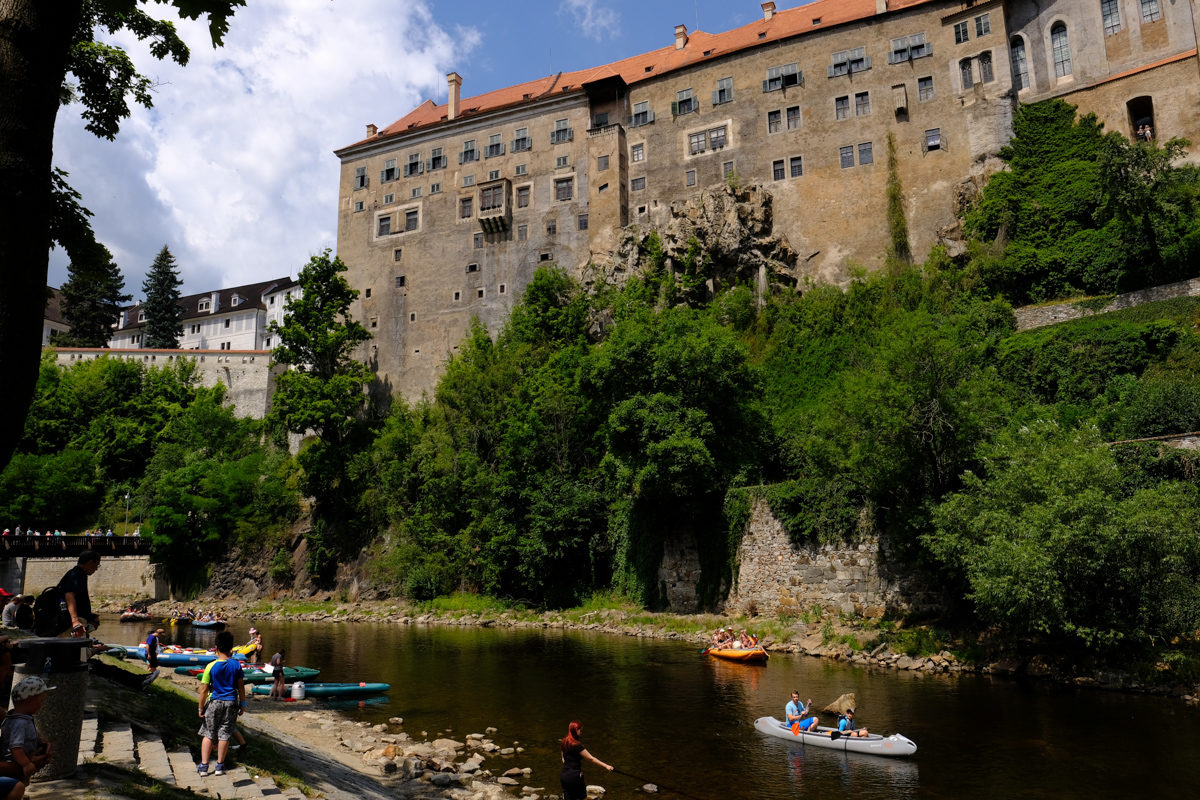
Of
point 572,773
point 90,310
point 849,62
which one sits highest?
point 849,62

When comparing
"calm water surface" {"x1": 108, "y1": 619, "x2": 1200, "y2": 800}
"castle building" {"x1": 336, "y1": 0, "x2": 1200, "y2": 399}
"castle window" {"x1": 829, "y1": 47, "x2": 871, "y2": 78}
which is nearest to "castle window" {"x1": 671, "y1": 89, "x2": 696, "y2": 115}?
"castle building" {"x1": 336, "y1": 0, "x2": 1200, "y2": 399}

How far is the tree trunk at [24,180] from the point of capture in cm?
422

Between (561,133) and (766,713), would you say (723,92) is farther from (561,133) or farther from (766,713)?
(766,713)

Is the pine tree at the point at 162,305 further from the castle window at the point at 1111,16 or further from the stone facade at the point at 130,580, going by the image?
the castle window at the point at 1111,16

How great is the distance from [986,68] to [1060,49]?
3.86 meters

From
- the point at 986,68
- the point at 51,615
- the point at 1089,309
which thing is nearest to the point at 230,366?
the point at 986,68

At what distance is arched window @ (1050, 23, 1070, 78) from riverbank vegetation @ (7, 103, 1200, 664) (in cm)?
351

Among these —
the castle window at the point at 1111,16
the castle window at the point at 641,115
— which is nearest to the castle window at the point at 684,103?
the castle window at the point at 641,115

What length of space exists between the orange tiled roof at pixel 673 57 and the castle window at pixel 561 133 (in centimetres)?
257

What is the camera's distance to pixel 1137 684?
1997 centimetres

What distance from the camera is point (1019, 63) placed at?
144 feet

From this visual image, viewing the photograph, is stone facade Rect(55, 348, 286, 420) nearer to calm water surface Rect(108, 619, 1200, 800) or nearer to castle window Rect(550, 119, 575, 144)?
castle window Rect(550, 119, 575, 144)

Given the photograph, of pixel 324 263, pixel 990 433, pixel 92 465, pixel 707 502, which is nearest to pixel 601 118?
pixel 324 263

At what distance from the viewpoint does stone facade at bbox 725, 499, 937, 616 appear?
28062 millimetres
